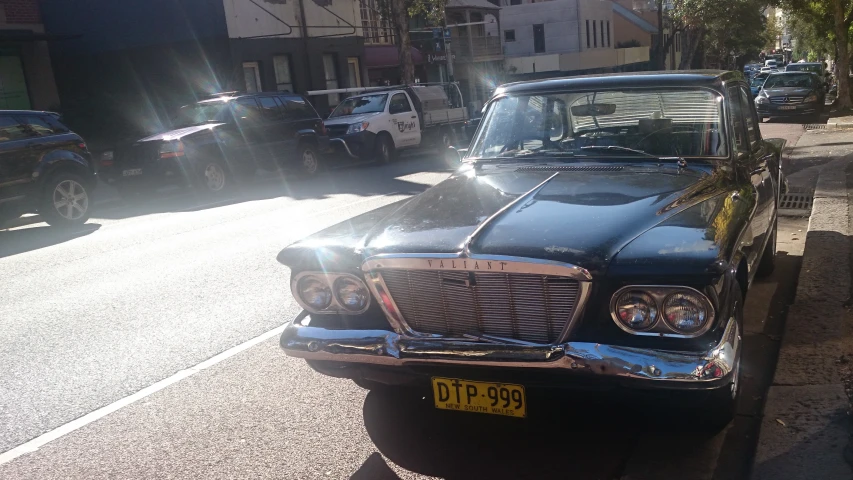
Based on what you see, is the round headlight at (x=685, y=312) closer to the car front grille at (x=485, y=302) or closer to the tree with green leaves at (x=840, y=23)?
the car front grille at (x=485, y=302)

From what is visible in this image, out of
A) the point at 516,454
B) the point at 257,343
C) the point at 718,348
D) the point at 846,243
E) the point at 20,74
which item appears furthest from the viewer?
the point at 20,74

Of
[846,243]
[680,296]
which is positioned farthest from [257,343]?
[846,243]

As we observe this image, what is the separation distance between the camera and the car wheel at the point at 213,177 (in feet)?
51.9

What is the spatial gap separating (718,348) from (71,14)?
2812cm

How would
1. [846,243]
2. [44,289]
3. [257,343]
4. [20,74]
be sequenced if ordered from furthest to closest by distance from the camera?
[20,74], [44,289], [846,243], [257,343]

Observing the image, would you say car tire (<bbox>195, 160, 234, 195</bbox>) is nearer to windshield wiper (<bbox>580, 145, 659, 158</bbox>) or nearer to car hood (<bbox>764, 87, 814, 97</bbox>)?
windshield wiper (<bbox>580, 145, 659, 158</bbox>)

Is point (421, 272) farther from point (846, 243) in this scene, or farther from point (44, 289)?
point (44, 289)

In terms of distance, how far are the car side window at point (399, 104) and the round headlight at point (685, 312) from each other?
1789 centimetres

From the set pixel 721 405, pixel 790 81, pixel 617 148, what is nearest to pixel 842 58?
pixel 790 81

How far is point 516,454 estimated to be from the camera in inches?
162

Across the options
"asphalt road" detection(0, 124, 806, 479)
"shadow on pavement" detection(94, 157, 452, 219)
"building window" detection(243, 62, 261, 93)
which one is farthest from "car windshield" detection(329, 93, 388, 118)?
"asphalt road" detection(0, 124, 806, 479)

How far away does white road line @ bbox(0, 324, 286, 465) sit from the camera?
Answer: 176 inches

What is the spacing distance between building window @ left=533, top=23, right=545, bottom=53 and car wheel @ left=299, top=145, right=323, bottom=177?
39722 millimetres

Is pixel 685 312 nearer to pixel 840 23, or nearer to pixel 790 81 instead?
pixel 790 81
